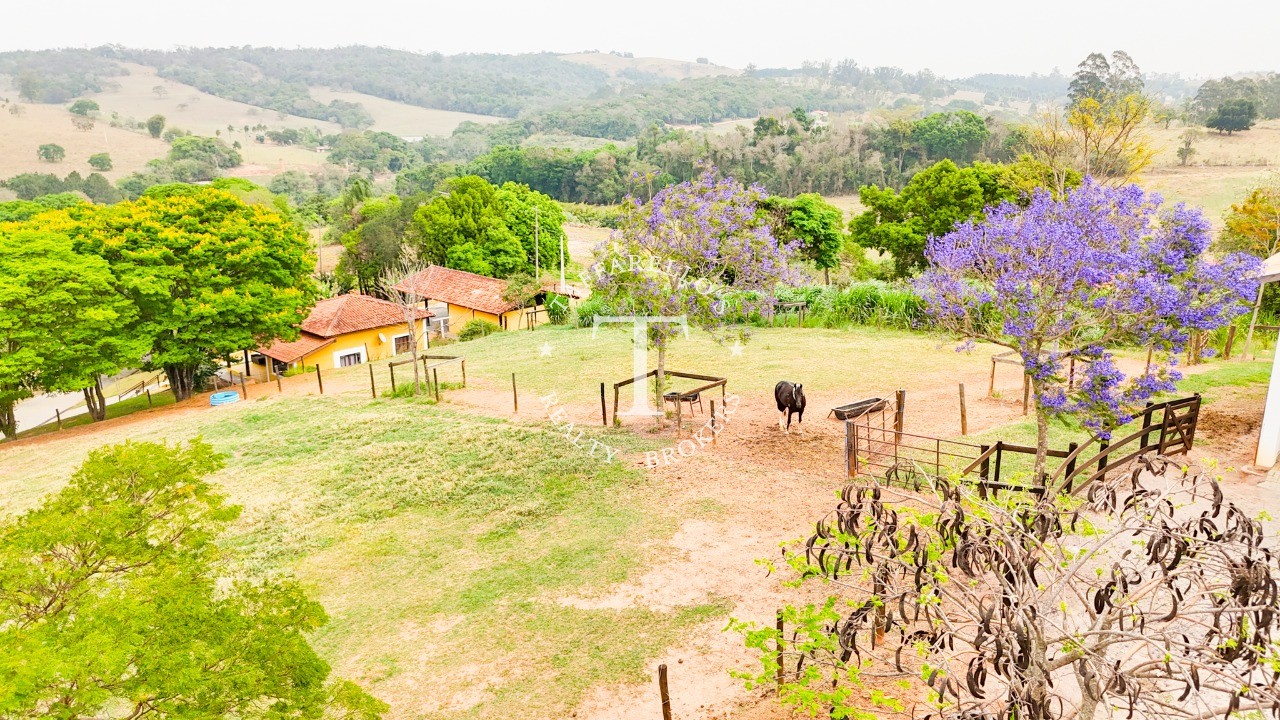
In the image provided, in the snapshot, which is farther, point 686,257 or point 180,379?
point 180,379

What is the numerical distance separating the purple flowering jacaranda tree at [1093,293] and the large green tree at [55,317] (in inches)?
910

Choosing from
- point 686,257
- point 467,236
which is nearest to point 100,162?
point 467,236

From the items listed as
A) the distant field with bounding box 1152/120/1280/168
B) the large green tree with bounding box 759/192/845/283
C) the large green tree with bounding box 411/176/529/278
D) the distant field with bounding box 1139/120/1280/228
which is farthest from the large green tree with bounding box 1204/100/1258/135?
the large green tree with bounding box 411/176/529/278

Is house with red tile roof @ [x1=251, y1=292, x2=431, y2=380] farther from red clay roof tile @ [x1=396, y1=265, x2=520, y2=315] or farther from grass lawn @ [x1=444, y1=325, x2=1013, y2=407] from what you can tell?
grass lawn @ [x1=444, y1=325, x2=1013, y2=407]

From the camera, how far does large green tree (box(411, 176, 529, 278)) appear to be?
45.8 metres

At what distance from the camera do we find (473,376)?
23.8 m

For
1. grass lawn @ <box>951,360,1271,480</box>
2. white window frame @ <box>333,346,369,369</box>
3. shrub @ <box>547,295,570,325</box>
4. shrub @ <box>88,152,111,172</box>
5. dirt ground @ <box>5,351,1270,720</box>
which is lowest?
white window frame @ <box>333,346,369,369</box>

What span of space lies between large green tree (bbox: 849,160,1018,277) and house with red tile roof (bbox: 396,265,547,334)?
17.2m

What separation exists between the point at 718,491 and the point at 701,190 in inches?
269

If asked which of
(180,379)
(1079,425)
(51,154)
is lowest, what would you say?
(180,379)

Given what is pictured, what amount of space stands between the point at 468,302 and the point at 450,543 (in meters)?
27.9

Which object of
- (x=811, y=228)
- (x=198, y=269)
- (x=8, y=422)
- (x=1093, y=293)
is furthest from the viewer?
(x=811, y=228)

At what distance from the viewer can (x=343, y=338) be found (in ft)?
108

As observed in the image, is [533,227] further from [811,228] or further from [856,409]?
[856,409]
